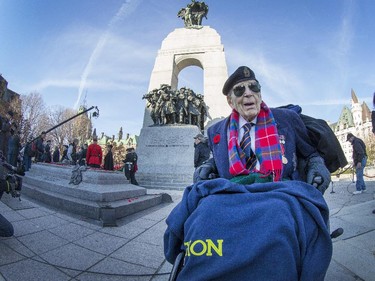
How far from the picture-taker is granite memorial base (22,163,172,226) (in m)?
3.22

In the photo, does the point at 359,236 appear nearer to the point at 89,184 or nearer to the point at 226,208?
the point at 226,208

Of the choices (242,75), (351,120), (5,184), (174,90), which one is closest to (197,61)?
(174,90)

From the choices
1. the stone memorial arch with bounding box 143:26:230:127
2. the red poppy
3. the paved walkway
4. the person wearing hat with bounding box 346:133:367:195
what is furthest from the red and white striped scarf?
the stone memorial arch with bounding box 143:26:230:127

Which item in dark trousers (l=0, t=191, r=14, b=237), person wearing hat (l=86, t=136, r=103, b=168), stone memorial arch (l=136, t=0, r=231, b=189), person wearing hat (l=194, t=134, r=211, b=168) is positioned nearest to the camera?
dark trousers (l=0, t=191, r=14, b=237)

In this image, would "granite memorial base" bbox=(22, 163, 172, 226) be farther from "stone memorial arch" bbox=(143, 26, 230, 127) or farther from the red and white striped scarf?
"stone memorial arch" bbox=(143, 26, 230, 127)

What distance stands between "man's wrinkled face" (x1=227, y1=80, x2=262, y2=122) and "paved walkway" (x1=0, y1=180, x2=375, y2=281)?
146 cm

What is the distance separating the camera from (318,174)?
1299 mm

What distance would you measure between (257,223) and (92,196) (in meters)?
3.37

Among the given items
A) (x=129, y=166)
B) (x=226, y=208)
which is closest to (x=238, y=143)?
(x=226, y=208)

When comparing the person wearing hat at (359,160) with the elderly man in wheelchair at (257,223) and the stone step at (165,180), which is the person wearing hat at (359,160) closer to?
the stone step at (165,180)

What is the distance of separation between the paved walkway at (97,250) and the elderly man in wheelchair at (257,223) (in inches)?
41.4

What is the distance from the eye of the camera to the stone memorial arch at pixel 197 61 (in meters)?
14.5

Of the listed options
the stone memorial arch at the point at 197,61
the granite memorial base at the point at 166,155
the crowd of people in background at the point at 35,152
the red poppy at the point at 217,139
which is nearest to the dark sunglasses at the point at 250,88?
the red poppy at the point at 217,139

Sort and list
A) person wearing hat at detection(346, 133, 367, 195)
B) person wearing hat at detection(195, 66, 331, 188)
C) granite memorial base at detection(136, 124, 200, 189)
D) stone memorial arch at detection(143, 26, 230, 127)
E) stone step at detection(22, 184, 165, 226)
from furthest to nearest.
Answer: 1. stone memorial arch at detection(143, 26, 230, 127)
2. granite memorial base at detection(136, 124, 200, 189)
3. person wearing hat at detection(346, 133, 367, 195)
4. stone step at detection(22, 184, 165, 226)
5. person wearing hat at detection(195, 66, 331, 188)
